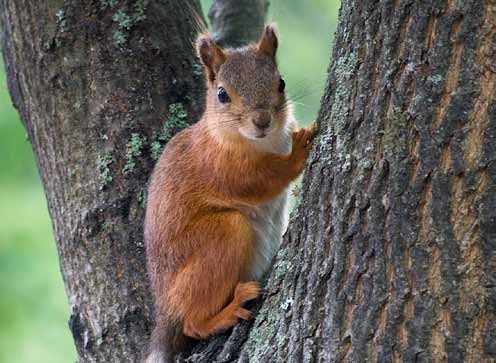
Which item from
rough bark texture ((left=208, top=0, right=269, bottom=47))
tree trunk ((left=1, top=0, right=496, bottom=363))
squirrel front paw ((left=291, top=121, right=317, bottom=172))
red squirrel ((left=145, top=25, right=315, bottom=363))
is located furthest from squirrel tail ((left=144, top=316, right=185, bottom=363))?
rough bark texture ((left=208, top=0, right=269, bottom=47))

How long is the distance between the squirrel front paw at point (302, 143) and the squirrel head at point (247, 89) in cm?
17

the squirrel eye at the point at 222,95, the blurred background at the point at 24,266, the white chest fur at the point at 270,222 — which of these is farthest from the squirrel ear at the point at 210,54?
the blurred background at the point at 24,266

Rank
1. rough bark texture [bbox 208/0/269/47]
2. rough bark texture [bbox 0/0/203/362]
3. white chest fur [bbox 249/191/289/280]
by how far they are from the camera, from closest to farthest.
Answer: white chest fur [bbox 249/191/289/280]
rough bark texture [bbox 0/0/203/362]
rough bark texture [bbox 208/0/269/47]

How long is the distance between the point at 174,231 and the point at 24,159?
309cm

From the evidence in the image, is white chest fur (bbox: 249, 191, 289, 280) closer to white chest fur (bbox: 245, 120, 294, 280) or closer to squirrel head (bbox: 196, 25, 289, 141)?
white chest fur (bbox: 245, 120, 294, 280)

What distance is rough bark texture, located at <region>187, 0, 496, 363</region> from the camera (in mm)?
2066

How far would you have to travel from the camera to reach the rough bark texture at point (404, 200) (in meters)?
2.07

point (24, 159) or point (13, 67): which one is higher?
point (24, 159)

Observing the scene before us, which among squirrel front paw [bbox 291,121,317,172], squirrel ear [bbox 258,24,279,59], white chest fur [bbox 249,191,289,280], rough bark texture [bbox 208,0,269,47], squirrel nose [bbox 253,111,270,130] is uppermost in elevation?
rough bark texture [bbox 208,0,269,47]

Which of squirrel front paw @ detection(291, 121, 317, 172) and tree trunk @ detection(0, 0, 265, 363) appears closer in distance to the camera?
squirrel front paw @ detection(291, 121, 317, 172)

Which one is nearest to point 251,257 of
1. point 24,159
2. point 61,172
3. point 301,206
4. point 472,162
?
point 301,206

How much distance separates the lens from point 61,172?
3.55 meters

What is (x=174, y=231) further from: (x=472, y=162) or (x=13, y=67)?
(x=472, y=162)

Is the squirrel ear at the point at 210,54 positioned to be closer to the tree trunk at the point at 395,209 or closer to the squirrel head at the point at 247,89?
the squirrel head at the point at 247,89
